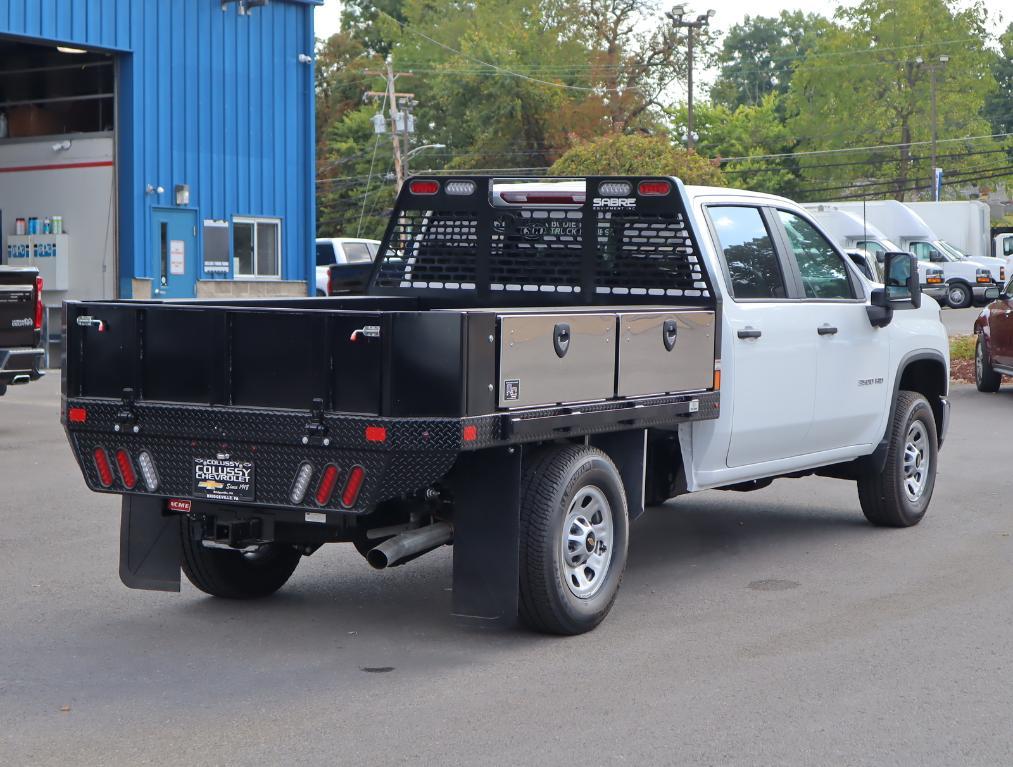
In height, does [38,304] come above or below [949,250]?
below

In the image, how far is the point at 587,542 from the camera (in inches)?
271

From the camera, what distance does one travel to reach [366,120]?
2904 inches

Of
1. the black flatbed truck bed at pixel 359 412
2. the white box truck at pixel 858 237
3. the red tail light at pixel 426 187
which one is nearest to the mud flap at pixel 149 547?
the black flatbed truck bed at pixel 359 412

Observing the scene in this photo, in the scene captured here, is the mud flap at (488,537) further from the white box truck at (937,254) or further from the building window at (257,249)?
the white box truck at (937,254)

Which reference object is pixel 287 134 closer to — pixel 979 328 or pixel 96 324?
pixel 979 328

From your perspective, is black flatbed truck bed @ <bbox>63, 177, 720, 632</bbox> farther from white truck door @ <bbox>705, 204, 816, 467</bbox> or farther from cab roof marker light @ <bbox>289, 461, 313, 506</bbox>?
white truck door @ <bbox>705, 204, 816, 467</bbox>

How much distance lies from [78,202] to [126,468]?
22738mm

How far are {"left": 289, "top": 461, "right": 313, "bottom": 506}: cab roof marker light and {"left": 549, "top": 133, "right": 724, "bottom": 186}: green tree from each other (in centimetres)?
3848

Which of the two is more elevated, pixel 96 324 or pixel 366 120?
pixel 366 120

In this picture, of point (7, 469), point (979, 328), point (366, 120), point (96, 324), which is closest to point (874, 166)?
point (366, 120)

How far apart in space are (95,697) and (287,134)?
2608 centimetres

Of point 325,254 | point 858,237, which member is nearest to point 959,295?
point 858,237

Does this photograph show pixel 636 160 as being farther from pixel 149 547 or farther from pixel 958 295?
pixel 149 547

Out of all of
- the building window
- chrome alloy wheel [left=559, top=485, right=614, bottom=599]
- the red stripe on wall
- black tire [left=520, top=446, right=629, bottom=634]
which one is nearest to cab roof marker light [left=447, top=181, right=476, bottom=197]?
black tire [left=520, top=446, right=629, bottom=634]
